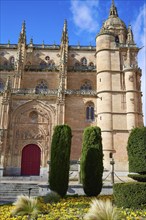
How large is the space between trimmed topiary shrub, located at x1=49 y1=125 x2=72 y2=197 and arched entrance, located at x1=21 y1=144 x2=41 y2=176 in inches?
600

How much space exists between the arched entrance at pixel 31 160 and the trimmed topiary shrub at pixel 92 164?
50.0ft

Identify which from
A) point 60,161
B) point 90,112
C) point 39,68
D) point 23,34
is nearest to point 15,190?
point 60,161

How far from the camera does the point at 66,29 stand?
38.7 meters

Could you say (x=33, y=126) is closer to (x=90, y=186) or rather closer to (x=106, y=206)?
(x=90, y=186)

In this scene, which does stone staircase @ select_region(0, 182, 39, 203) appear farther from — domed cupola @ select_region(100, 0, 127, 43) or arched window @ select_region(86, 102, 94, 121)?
domed cupola @ select_region(100, 0, 127, 43)

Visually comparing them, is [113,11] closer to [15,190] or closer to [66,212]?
[15,190]

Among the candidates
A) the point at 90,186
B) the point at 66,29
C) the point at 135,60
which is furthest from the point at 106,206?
the point at 66,29

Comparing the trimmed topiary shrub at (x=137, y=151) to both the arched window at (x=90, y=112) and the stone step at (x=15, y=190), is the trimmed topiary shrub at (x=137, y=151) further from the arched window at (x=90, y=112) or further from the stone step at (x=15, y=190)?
the arched window at (x=90, y=112)

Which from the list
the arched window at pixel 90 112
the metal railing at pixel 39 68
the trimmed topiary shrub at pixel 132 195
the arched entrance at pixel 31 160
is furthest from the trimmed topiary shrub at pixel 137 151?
the metal railing at pixel 39 68

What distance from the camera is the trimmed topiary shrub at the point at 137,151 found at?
13.1 m

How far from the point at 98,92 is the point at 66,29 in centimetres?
1335

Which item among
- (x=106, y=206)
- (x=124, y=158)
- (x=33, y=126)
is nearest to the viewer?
(x=106, y=206)

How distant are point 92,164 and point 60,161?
2084 millimetres

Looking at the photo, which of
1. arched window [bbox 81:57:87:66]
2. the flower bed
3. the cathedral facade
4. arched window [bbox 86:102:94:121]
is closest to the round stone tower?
the cathedral facade
